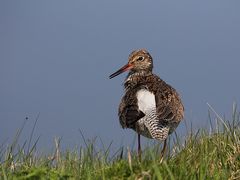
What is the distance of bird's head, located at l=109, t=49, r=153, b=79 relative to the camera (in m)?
11.0

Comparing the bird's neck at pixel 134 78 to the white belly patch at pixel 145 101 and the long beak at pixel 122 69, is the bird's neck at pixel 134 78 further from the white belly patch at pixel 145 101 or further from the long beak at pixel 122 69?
the white belly patch at pixel 145 101

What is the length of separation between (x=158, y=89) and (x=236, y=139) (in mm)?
1866

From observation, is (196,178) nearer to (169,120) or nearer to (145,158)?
(145,158)

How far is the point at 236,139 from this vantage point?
8.26m

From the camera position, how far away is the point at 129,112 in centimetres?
886

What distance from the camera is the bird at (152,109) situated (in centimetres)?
880

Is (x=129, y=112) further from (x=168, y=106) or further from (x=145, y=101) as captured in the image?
(x=168, y=106)

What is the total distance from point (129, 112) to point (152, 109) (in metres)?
A: 0.40

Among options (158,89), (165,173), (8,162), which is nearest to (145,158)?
(165,173)

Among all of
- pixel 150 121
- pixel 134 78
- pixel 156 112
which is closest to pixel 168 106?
pixel 156 112

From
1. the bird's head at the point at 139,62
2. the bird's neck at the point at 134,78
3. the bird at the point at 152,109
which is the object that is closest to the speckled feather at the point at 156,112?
the bird at the point at 152,109

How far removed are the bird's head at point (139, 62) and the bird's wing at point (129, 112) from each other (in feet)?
5.41

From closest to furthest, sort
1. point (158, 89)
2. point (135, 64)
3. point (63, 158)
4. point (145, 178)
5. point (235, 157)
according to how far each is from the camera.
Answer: point (145, 178) → point (235, 157) → point (63, 158) → point (158, 89) → point (135, 64)

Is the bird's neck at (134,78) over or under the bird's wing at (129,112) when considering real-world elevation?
Result: over
